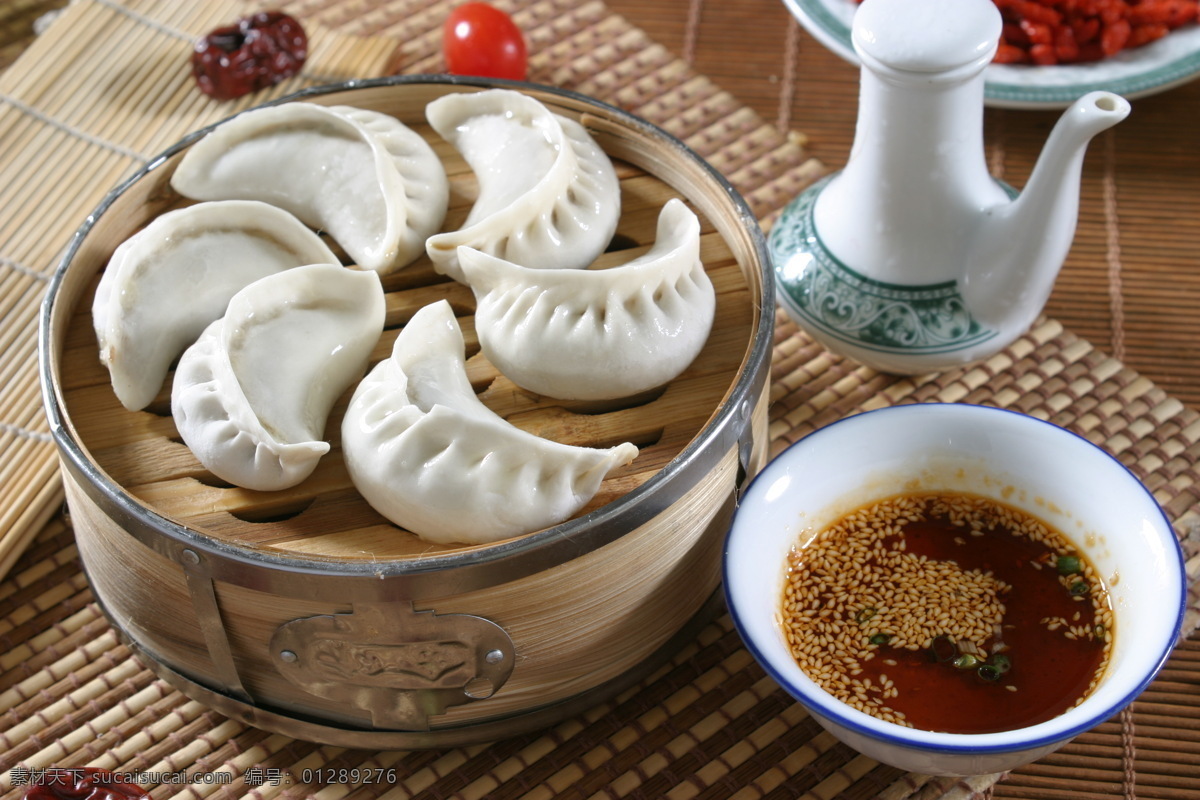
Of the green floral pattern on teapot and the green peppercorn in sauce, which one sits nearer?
the green peppercorn in sauce

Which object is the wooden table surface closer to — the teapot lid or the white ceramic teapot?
the white ceramic teapot

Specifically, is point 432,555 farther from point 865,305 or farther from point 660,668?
point 865,305

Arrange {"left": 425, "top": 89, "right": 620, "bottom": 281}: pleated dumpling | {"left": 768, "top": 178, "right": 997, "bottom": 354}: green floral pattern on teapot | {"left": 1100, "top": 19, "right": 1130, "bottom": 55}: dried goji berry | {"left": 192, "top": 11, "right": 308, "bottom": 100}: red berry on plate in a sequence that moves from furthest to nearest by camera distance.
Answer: {"left": 192, "top": 11, "right": 308, "bottom": 100}: red berry on plate, {"left": 1100, "top": 19, "right": 1130, "bottom": 55}: dried goji berry, {"left": 768, "top": 178, "right": 997, "bottom": 354}: green floral pattern on teapot, {"left": 425, "top": 89, "right": 620, "bottom": 281}: pleated dumpling

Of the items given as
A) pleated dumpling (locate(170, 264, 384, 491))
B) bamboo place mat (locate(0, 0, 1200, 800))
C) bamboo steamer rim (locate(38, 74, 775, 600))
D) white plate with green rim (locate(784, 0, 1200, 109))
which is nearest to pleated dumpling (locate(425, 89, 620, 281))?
pleated dumpling (locate(170, 264, 384, 491))

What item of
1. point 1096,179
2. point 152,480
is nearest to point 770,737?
point 152,480

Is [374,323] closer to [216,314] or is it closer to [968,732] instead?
[216,314]

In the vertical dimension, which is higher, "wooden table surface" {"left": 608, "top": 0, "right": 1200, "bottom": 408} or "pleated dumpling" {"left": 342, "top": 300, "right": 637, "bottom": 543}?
"pleated dumpling" {"left": 342, "top": 300, "right": 637, "bottom": 543}
